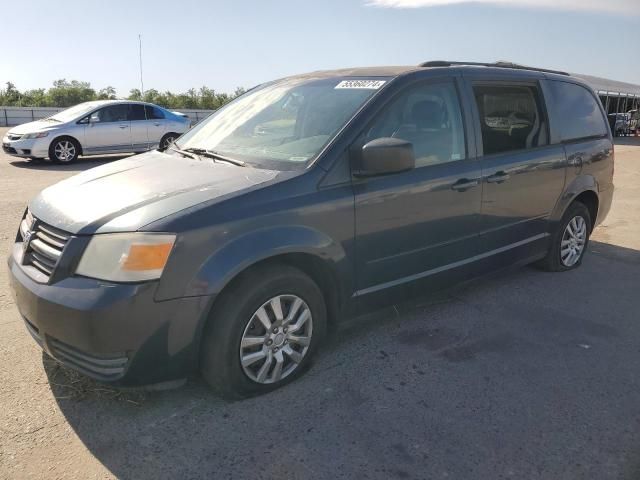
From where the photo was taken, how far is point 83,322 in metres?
2.55

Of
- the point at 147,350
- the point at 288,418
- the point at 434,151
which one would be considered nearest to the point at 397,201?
the point at 434,151

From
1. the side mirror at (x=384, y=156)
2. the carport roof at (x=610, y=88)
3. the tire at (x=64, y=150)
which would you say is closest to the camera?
the side mirror at (x=384, y=156)

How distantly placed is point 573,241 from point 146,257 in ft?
13.9

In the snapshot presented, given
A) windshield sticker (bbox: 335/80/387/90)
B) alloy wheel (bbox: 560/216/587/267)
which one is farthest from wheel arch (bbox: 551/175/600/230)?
windshield sticker (bbox: 335/80/387/90)

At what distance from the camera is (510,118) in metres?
4.42

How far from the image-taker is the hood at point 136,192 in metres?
2.73

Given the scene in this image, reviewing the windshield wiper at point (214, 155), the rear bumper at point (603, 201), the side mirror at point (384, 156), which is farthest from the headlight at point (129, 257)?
the rear bumper at point (603, 201)

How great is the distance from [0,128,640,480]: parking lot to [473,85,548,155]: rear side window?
4.37ft

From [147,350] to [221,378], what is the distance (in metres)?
0.44

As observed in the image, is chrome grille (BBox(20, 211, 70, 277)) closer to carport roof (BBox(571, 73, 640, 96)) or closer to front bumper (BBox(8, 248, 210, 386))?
front bumper (BBox(8, 248, 210, 386))

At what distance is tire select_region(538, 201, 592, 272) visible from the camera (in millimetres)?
5141

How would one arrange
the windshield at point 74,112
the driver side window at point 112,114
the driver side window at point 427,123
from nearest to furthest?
1. the driver side window at point 427,123
2. the windshield at point 74,112
3. the driver side window at point 112,114

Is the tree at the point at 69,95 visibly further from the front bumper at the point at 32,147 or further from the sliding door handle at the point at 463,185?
the sliding door handle at the point at 463,185

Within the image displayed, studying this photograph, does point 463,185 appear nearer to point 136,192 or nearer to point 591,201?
point 136,192
